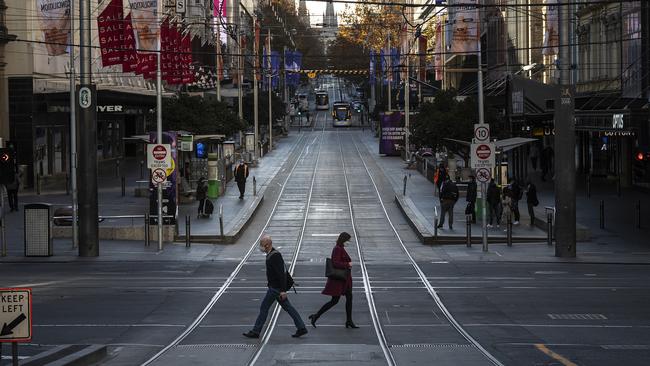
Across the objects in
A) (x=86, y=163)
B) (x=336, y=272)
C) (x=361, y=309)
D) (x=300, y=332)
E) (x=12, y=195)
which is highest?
(x=86, y=163)

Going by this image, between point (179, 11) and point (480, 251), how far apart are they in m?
35.5

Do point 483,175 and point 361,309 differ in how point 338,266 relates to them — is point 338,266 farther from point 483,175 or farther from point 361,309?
point 483,175

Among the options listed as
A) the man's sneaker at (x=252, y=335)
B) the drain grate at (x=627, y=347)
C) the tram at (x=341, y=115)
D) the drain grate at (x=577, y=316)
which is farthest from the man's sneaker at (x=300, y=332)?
the tram at (x=341, y=115)

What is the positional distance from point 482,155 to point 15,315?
21.9 metres

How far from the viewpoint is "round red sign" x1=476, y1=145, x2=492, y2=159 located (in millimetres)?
32406

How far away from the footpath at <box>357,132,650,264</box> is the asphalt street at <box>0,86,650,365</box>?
40.7 inches

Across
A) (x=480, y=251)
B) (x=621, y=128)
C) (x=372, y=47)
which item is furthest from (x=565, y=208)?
(x=372, y=47)

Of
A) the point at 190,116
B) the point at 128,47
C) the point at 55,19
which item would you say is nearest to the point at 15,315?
the point at 128,47

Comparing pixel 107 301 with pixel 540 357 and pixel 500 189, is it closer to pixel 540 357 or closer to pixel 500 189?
pixel 540 357

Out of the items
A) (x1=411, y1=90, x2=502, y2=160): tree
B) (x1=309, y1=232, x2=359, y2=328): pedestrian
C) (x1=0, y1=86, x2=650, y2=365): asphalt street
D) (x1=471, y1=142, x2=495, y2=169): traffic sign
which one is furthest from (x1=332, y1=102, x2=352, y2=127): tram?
(x1=309, y1=232, x2=359, y2=328): pedestrian

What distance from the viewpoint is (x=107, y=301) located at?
2144 cm

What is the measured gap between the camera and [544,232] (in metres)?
36.3

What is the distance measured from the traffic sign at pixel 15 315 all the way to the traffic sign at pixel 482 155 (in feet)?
70.8

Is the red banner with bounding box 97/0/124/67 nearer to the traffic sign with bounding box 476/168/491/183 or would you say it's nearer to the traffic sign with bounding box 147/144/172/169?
the traffic sign with bounding box 147/144/172/169
